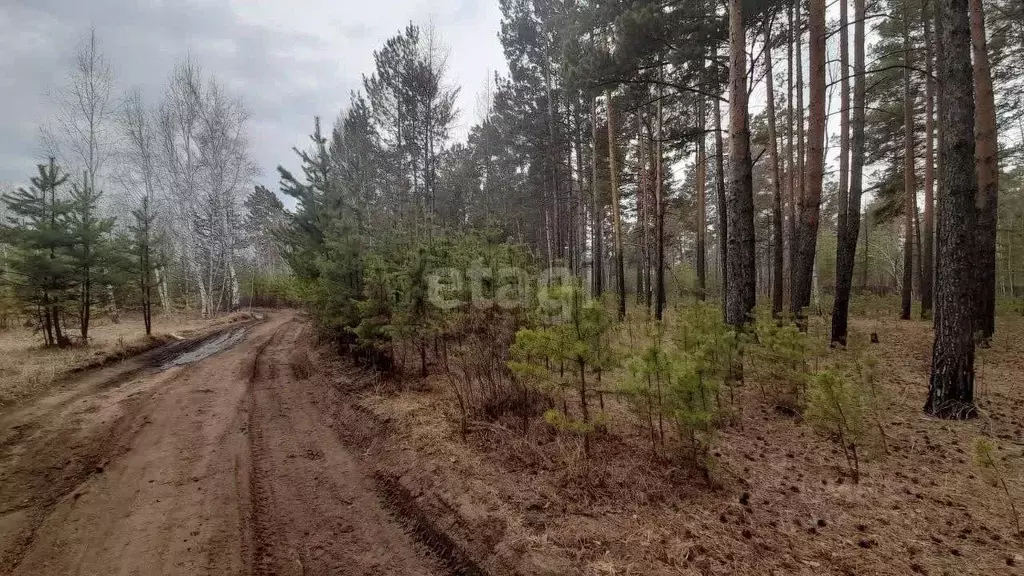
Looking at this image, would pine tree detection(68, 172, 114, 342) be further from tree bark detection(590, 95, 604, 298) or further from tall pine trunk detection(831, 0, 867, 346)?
tall pine trunk detection(831, 0, 867, 346)

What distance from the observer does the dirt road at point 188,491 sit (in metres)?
2.95

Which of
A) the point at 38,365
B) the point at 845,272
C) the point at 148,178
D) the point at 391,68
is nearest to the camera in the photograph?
the point at 845,272

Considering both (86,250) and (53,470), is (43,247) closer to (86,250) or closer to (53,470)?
(86,250)

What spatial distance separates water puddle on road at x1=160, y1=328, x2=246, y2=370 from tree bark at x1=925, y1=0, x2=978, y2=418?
14303 mm

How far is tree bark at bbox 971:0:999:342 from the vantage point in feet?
24.6

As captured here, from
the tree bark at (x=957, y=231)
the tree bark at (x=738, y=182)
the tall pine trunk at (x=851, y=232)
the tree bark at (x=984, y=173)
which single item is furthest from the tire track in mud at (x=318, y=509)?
the tree bark at (x=984, y=173)

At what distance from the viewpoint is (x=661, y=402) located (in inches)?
141

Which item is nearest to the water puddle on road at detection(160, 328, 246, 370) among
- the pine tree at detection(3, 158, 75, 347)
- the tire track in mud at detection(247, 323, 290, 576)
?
the pine tree at detection(3, 158, 75, 347)

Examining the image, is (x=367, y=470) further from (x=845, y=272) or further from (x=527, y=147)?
(x=527, y=147)

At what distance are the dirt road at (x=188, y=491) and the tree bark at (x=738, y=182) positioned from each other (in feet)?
18.8

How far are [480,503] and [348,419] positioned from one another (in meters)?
3.32

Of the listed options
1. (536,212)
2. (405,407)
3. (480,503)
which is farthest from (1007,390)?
(536,212)

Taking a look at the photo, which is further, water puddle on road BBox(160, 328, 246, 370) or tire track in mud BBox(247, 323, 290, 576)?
water puddle on road BBox(160, 328, 246, 370)

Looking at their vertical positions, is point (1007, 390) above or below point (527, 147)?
below
